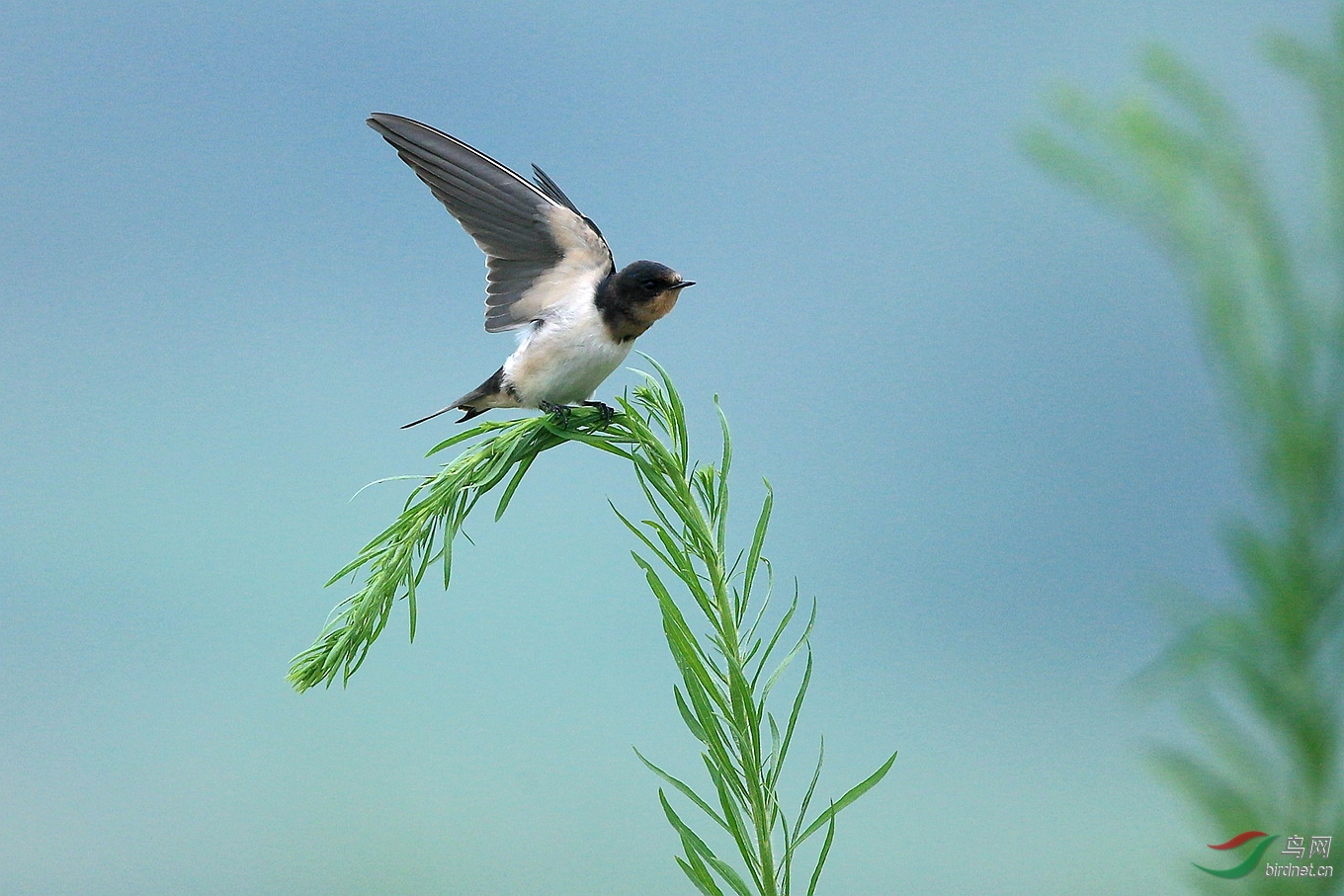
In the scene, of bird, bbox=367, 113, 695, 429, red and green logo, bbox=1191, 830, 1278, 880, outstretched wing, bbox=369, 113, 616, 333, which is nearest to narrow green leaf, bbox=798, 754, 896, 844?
red and green logo, bbox=1191, 830, 1278, 880

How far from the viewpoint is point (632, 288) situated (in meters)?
1.51

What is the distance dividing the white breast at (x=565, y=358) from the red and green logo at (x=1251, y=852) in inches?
37.8

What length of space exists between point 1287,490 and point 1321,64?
41cm

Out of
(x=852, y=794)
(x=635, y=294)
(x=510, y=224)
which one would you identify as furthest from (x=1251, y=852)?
(x=510, y=224)

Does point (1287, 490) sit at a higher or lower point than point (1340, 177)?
lower

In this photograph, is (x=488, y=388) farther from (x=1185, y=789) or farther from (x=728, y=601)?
(x=1185, y=789)

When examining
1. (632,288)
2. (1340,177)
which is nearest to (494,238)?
(632,288)

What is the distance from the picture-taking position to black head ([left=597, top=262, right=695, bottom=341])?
4.93 feet

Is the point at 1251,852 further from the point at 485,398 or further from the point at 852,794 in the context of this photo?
the point at 485,398

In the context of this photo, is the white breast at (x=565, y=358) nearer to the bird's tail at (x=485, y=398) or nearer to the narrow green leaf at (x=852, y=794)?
the bird's tail at (x=485, y=398)

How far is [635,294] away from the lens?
151 cm

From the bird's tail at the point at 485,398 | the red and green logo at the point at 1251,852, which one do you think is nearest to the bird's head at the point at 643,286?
the bird's tail at the point at 485,398

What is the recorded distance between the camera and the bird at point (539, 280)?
1.47 meters

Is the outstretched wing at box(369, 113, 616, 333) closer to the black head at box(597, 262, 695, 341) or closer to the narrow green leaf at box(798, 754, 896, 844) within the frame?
the black head at box(597, 262, 695, 341)
